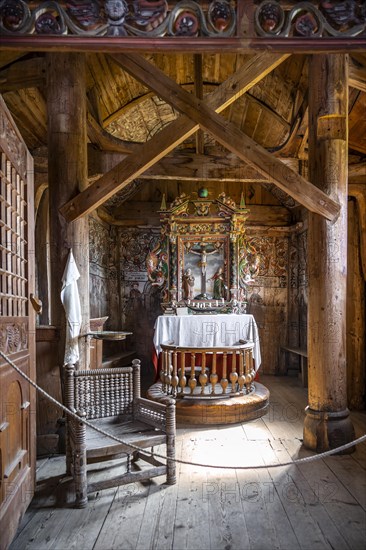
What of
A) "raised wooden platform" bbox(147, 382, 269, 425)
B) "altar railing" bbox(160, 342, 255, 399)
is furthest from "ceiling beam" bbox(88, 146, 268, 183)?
"raised wooden platform" bbox(147, 382, 269, 425)

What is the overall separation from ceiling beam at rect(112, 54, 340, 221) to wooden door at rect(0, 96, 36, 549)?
134 centimetres

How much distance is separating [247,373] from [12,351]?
3.28 m

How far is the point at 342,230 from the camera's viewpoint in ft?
13.2

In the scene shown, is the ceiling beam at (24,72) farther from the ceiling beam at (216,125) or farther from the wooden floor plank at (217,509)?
the wooden floor plank at (217,509)

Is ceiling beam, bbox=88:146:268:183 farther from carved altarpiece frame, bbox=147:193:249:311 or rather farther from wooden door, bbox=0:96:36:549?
wooden door, bbox=0:96:36:549

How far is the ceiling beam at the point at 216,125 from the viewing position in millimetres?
3721

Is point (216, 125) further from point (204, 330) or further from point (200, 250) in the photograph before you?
point (200, 250)

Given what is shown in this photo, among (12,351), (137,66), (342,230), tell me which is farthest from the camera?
A: (342,230)

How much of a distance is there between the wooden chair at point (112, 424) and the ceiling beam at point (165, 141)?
1.53 m

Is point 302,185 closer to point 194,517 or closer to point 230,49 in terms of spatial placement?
point 230,49

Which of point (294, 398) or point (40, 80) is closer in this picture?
point (40, 80)

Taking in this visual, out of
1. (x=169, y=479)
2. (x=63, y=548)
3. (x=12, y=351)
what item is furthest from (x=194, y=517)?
(x=12, y=351)

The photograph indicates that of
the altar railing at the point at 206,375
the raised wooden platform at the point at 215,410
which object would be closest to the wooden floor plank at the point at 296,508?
the raised wooden platform at the point at 215,410

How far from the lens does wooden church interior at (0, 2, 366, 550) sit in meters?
2.61
